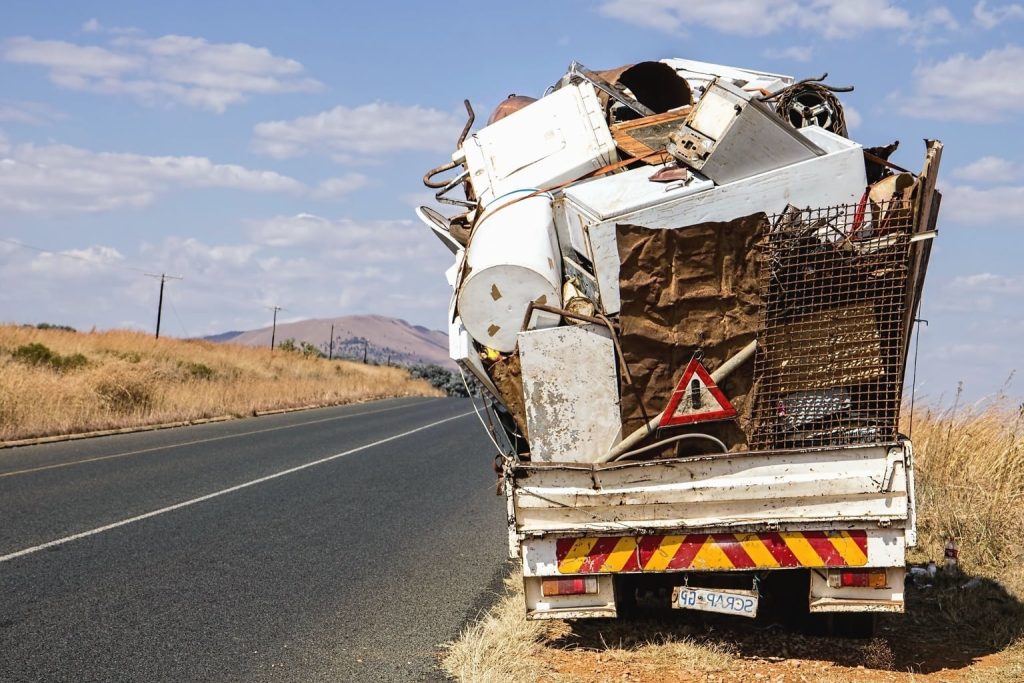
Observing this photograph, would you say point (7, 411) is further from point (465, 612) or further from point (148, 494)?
point (465, 612)

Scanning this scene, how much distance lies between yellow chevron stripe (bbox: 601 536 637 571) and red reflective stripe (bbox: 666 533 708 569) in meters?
0.21

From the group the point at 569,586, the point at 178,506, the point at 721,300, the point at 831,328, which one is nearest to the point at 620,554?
the point at 569,586

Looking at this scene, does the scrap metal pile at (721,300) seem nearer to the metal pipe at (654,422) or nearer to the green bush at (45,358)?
the metal pipe at (654,422)

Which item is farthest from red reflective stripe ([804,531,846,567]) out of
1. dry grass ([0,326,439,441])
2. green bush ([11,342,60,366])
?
green bush ([11,342,60,366])

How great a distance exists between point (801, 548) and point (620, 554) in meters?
0.90

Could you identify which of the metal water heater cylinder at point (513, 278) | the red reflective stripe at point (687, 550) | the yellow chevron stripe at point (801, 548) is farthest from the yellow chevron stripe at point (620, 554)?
the metal water heater cylinder at point (513, 278)

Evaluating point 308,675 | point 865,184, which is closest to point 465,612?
point 308,675

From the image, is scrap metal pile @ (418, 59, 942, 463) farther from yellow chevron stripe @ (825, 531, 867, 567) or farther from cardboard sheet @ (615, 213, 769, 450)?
yellow chevron stripe @ (825, 531, 867, 567)

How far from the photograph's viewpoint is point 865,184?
5316 millimetres

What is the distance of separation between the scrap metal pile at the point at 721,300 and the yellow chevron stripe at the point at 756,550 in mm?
445

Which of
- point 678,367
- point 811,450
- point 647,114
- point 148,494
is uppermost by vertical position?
point 647,114

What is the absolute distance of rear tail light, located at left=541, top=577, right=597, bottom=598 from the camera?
17.6 feet

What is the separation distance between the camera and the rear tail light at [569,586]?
17.6ft

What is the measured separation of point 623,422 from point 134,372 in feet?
78.5
